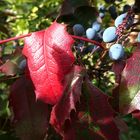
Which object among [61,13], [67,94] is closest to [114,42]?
[67,94]

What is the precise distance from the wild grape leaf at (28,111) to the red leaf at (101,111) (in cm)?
12

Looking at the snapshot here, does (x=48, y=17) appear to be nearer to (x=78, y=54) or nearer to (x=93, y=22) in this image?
(x=93, y=22)

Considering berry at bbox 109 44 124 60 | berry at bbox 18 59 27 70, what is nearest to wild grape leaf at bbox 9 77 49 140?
berry at bbox 18 59 27 70

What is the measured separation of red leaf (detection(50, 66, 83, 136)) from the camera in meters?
0.78

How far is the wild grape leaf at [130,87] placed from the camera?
2.51 ft

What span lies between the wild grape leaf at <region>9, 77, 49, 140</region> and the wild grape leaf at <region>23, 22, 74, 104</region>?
99 mm

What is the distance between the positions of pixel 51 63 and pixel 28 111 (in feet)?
0.53

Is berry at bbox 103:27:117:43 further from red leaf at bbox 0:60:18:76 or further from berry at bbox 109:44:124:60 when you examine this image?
red leaf at bbox 0:60:18:76

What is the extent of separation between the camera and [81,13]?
1249 mm

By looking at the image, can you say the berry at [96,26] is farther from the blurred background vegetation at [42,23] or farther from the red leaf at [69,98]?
the red leaf at [69,98]

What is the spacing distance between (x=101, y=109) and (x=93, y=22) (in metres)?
0.45

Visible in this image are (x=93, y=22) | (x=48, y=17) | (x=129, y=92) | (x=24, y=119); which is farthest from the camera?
(x=48, y=17)

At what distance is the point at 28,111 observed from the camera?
896 mm

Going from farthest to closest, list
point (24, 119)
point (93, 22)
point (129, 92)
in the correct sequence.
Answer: point (93, 22)
point (24, 119)
point (129, 92)
